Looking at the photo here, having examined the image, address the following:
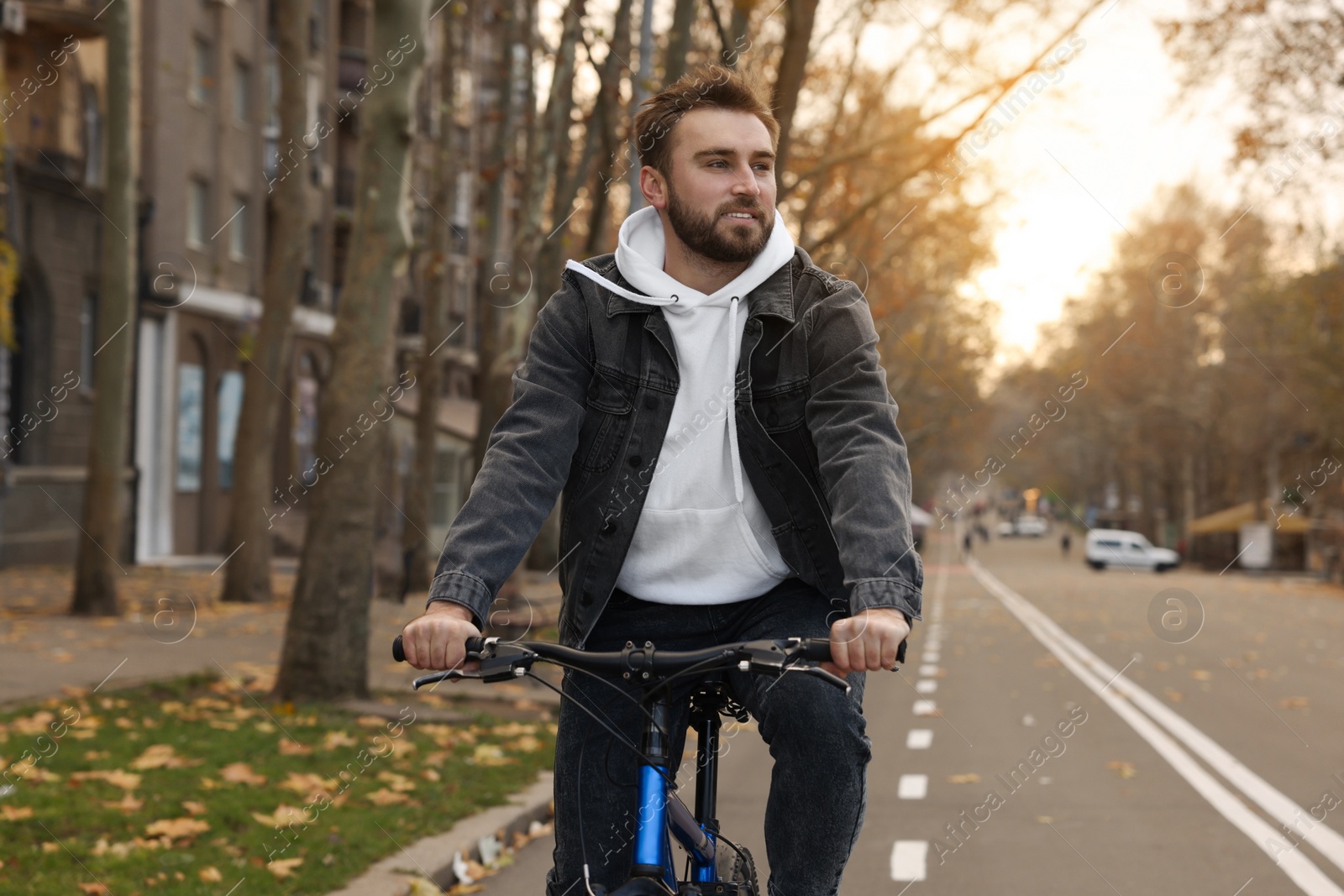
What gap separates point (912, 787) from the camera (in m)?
8.23

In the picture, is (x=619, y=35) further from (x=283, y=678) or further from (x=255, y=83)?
(x=255, y=83)

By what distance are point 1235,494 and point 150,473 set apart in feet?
186

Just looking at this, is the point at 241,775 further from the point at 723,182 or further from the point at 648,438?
the point at 723,182

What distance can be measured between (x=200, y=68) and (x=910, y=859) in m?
27.2

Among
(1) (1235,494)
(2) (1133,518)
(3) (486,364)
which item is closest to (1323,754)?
(3) (486,364)

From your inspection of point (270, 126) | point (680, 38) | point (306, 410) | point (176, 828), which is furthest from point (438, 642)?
point (306, 410)

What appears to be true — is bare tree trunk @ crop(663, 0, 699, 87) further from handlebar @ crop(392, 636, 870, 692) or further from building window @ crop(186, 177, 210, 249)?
building window @ crop(186, 177, 210, 249)

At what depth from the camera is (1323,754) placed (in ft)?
30.7

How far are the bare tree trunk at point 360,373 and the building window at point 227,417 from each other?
23143mm

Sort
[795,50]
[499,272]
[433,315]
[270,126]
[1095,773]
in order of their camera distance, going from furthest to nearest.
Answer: [270,126], [433,315], [499,272], [795,50], [1095,773]

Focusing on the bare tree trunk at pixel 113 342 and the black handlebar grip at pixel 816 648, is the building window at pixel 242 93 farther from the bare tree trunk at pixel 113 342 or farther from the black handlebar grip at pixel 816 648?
the black handlebar grip at pixel 816 648

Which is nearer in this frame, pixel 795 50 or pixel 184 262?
pixel 795 50

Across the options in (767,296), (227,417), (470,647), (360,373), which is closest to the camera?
(470,647)

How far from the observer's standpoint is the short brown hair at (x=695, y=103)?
9.79 feet
